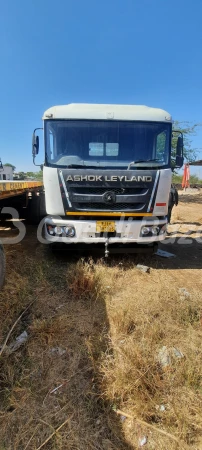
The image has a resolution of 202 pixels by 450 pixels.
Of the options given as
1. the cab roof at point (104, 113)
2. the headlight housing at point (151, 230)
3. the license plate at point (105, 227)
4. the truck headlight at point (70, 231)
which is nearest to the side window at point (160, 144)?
the cab roof at point (104, 113)

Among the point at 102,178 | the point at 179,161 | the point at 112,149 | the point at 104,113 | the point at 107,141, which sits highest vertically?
the point at 104,113

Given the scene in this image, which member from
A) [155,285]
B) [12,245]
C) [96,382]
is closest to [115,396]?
[96,382]

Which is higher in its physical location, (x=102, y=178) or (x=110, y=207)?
(x=102, y=178)

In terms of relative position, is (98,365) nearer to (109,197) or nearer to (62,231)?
(62,231)

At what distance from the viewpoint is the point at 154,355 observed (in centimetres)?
218

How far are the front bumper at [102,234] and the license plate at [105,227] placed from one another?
2.0 inches

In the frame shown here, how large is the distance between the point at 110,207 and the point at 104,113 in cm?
145

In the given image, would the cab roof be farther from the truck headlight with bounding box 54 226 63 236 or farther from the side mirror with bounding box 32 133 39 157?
the truck headlight with bounding box 54 226 63 236

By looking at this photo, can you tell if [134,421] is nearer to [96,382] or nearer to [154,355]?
[96,382]

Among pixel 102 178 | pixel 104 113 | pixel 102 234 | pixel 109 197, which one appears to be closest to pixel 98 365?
pixel 102 234

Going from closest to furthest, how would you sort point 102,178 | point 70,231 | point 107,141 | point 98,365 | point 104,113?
point 98,365 < point 102,178 < point 70,231 < point 104,113 < point 107,141

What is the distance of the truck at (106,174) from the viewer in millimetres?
3752

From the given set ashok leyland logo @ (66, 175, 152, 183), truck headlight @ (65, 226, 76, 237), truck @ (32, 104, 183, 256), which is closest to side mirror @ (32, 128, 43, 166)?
truck @ (32, 104, 183, 256)

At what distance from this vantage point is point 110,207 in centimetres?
384
